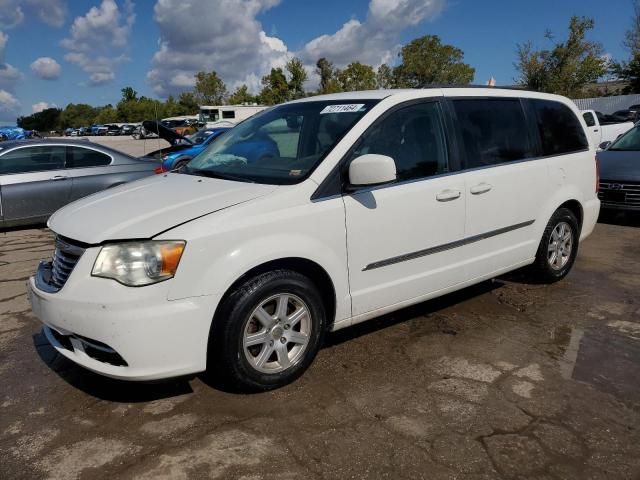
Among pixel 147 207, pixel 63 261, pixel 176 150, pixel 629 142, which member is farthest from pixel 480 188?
pixel 176 150

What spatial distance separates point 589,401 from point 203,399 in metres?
2.21

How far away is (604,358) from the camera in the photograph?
3656 mm

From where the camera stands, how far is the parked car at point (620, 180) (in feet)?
24.7

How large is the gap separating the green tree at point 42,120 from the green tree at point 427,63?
261 feet

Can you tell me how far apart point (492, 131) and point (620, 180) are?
440 cm

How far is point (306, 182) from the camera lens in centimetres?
320

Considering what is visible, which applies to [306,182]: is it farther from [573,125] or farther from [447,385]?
[573,125]

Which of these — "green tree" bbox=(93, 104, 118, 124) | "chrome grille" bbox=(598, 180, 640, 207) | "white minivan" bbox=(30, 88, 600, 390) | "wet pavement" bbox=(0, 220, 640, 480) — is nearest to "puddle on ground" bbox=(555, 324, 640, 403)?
"wet pavement" bbox=(0, 220, 640, 480)

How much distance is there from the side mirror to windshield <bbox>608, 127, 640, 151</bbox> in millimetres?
6899

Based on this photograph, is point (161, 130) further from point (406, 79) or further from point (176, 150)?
point (406, 79)

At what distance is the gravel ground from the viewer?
2547mm

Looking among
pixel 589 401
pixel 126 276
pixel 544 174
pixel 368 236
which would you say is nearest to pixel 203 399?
pixel 126 276

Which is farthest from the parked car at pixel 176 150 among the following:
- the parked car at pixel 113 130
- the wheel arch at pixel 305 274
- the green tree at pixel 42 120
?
the green tree at pixel 42 120

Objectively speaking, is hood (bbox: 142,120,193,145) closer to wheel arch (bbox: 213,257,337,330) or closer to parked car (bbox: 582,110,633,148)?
wheel arch (bbox: 213,257,337,330)
